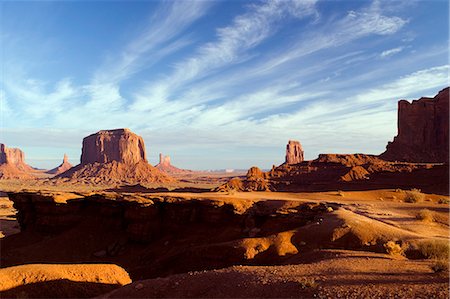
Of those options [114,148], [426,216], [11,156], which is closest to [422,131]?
[426,216]

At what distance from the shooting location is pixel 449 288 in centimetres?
641

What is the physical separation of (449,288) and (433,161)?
50819mm

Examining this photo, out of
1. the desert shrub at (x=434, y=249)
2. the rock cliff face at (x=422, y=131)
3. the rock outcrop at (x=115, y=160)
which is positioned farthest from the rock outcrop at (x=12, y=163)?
the desert shrub at (x=434, y=249)

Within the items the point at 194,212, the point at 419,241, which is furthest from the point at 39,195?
the point at 419,241

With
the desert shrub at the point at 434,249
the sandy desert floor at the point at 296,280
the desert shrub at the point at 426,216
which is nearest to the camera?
the sandy desert floor at the point at 296,280

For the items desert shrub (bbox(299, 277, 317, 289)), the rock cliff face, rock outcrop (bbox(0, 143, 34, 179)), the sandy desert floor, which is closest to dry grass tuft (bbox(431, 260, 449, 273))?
the sandy desert floor

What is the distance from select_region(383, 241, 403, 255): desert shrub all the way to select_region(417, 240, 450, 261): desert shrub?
0.66 meters

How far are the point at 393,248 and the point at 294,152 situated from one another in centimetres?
10732

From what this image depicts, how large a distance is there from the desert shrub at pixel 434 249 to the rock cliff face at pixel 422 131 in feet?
147

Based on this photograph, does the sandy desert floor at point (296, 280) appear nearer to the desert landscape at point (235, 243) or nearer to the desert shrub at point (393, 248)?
the desert landscape at point (235, 243)

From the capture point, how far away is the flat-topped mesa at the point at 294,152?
380 feet

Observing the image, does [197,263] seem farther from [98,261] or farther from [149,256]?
[98,261]

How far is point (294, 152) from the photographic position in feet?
387

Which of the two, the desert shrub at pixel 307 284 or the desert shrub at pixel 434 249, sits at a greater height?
the desert shrub at pixel 307 284
